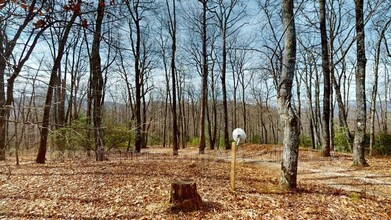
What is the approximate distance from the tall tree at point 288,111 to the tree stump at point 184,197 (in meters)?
2.01

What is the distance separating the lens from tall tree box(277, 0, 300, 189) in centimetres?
504

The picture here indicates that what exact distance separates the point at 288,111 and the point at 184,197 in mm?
2689

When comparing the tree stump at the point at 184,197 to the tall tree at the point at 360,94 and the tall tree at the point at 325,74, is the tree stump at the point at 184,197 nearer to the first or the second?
the tall tree at the point at 360,94

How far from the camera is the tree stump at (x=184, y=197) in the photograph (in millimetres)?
4188

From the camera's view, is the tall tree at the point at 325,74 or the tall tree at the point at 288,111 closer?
the tall tree at the point at 288,111

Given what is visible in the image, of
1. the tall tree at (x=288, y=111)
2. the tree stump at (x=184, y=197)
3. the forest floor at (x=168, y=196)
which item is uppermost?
the tall tree at (x=288, y=111)

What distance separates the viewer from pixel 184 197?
13.9ft

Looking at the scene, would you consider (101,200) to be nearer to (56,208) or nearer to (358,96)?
(56,208)

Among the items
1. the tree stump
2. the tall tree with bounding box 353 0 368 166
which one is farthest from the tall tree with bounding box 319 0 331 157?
the tree stump

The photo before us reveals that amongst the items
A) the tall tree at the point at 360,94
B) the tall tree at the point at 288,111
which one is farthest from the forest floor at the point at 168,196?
the tall tree at the point at 360,94

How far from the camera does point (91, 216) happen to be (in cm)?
414

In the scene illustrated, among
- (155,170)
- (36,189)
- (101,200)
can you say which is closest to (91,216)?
(101,200)

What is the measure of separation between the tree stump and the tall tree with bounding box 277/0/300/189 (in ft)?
6.60

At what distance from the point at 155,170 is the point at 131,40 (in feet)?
36.1
